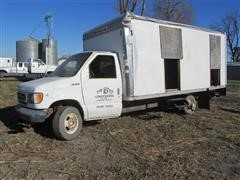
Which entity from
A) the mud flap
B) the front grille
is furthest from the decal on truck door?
the mud flap

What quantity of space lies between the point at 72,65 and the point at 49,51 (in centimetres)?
3000

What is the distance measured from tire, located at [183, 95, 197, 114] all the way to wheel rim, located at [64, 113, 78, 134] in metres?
4.54

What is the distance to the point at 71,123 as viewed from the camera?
23.5 feet

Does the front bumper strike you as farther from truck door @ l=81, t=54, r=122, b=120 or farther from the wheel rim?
truck door @ l=81, t=54, r=122, b=120

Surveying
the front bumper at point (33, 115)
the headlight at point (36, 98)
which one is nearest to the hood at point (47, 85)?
the headlight at point (36, 98)

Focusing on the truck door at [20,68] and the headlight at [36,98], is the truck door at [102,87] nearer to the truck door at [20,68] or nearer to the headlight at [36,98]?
the headlight at [36,98]

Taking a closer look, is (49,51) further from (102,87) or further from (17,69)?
(102,87)

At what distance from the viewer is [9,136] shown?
7285 millimetres

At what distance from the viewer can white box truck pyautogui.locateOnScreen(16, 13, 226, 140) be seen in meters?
7.02

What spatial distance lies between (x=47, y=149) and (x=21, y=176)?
1.43 m

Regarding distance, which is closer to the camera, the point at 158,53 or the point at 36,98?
the point at 36,98

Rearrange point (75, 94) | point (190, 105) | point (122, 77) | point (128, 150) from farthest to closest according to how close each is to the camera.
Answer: point (190, 105) < point (122, 77) < point (75, 94) < point (128, 150)

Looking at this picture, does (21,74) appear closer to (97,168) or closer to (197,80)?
(197,80)

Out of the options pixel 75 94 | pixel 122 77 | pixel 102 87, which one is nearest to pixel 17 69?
pixel 122 77
